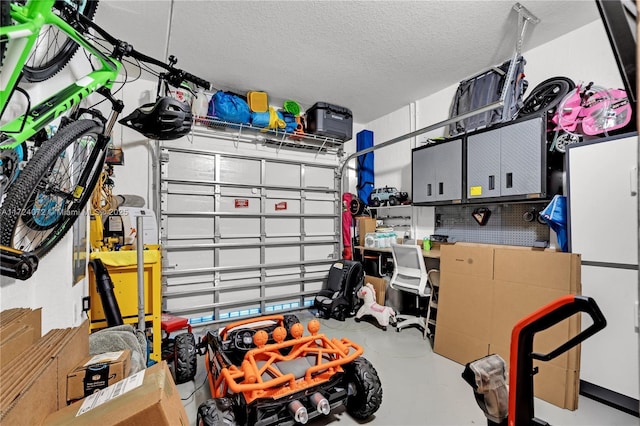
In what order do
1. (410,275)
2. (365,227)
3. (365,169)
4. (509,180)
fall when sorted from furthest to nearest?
(365,169)
(365,227)
(410,275)
(509,180)

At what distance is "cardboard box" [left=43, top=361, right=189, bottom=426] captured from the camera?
3.01ft

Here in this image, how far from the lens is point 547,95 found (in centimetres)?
269

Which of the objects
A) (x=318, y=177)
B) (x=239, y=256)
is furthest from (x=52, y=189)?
(x=318, y=177)

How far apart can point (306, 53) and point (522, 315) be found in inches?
129

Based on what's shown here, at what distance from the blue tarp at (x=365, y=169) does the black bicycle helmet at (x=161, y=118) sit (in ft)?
11.1

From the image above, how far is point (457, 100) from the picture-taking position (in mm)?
3398

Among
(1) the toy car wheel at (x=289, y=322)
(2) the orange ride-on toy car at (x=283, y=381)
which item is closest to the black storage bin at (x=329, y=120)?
(1) the toy car wheel at (x=289, y=322)

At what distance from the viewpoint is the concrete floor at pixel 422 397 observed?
6.06 ft

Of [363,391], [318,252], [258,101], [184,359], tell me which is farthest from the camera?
[318,252]

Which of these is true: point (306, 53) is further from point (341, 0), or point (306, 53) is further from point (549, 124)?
point (549, 124)

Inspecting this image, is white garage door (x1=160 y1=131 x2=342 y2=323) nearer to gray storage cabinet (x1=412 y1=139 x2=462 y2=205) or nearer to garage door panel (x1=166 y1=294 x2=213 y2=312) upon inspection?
garage door panel (x1=166 y1=294 x2=213 y2=312)

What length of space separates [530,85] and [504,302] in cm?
231

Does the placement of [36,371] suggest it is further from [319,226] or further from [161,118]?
[319,226]

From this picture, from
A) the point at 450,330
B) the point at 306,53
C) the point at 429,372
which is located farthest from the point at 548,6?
the point at 429,372
